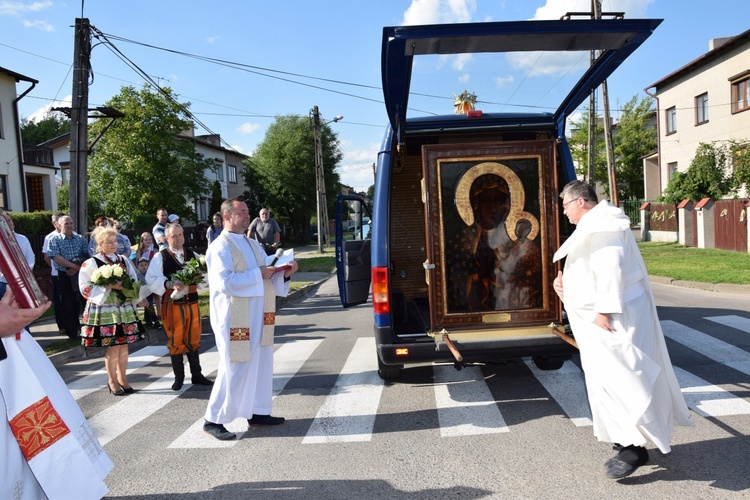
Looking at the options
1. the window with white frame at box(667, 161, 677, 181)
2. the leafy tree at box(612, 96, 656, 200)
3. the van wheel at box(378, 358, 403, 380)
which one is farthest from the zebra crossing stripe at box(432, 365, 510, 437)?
the leafy tree at box(612, 96, 656, 200)

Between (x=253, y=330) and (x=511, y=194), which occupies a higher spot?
(x=511, y=194)

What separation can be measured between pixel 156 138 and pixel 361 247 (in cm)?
2598

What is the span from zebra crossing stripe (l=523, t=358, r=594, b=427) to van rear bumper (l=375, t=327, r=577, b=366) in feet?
1.44

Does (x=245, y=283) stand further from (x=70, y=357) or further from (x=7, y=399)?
(x=70, y=357)

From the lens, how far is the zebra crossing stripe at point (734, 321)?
8266 millimetres

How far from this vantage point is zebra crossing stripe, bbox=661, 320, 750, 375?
6.44m

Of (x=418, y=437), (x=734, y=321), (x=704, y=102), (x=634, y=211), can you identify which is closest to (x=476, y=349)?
(x=418, y=437)

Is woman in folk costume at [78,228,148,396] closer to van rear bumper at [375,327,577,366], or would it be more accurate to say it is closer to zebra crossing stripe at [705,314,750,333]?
van rear bumper at [375,327,577,366]

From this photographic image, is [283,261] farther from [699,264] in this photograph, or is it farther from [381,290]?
[699,264]

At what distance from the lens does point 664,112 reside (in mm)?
30984

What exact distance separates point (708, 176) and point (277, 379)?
69.1 ft

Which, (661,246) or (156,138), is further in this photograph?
(156,138)

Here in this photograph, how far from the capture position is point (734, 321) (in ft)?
28.7

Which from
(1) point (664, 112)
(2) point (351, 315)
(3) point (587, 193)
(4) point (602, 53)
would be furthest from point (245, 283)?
(1) point (664, 112)
